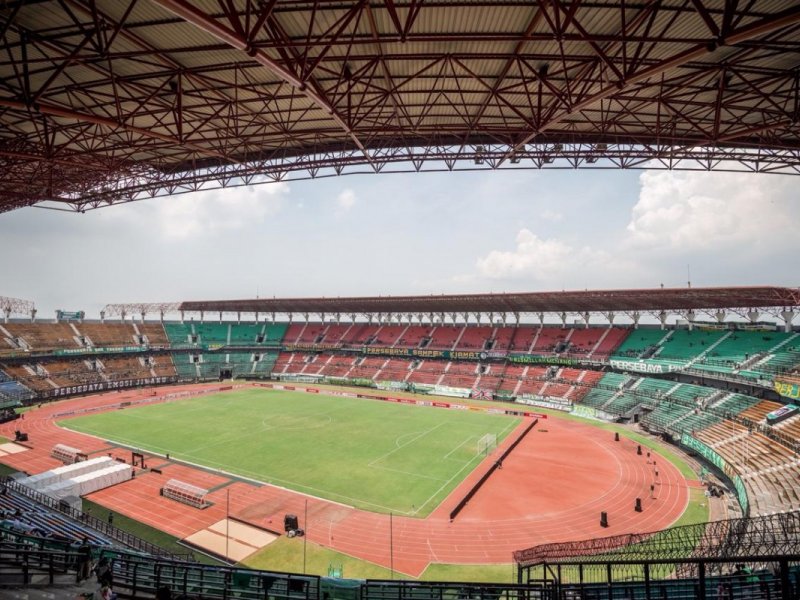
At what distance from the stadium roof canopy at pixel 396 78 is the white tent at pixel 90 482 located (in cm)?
1648

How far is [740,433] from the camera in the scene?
98.6 ft

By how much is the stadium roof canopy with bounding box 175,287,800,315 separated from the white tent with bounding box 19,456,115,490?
42524 mm

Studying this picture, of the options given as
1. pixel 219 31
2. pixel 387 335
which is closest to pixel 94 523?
pixel 219 31

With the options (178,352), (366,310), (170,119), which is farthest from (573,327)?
(178,352)

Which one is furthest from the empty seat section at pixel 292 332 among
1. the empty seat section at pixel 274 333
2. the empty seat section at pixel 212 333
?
the empty seat section at pixel 212 333

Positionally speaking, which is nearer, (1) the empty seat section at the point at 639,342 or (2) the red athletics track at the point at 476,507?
(2) the red athletics track at the point at 476,507

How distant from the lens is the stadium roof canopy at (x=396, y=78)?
11219 mm

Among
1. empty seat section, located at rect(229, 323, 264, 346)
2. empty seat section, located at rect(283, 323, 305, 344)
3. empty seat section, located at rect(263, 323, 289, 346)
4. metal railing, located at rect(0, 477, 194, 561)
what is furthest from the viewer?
empty seat section, located at rect(263, 323, 289, 346)

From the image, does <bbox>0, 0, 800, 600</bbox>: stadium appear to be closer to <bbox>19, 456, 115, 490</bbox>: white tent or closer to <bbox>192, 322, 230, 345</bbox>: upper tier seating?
<bbox>19, 456, 115, 490</bbox>: white tent

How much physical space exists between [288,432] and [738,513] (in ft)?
108

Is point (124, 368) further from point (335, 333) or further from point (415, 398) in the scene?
point (415, 398)

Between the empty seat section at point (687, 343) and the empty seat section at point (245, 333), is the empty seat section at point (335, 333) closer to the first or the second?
the empty seat section at point (245, 333)

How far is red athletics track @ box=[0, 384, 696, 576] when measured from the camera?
20641mm

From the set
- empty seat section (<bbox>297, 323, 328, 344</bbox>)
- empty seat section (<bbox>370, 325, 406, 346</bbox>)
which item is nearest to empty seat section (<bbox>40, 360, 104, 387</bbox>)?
empty seat section (<bbox>297, 323, 328, 344</bbox>)
